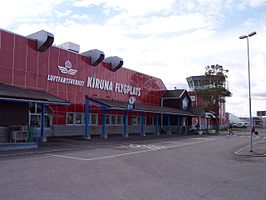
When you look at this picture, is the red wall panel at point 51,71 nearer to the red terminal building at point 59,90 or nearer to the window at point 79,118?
the red terminal building at point 59,90

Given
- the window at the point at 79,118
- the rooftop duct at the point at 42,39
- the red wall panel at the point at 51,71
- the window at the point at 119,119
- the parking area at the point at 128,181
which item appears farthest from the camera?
the window at the point at 119,119

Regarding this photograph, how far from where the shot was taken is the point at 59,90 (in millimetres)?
26656

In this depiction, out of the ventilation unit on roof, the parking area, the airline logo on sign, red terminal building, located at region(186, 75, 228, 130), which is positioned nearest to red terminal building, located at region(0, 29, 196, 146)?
the airline logo on sign

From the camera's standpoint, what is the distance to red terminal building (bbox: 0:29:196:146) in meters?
20.3

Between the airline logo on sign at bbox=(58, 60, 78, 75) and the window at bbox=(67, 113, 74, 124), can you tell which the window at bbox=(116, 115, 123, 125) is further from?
the airline logo on sign at bbox=(58, 60, 78, 75)

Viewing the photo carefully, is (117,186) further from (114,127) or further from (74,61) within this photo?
(114,127)

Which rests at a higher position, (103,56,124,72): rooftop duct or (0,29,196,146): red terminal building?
(103,56,124,72): rooftop duct

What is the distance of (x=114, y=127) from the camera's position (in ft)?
114

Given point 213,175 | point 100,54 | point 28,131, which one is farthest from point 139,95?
point 213,175

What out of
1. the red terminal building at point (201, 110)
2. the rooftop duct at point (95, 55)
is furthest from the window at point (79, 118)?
the red terminal building at point (201, 110)

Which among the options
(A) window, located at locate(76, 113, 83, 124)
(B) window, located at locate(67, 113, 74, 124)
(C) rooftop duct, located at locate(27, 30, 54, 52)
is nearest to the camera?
(C) rooftop duct, located at locate(27, 30, 54, 52)

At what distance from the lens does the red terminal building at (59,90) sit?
20.3 metres

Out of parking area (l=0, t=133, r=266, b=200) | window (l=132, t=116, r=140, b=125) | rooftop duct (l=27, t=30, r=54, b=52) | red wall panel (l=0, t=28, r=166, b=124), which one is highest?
rooftop duct (l=27, t=30, r=54, b=52)

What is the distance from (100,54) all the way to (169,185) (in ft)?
75.8
